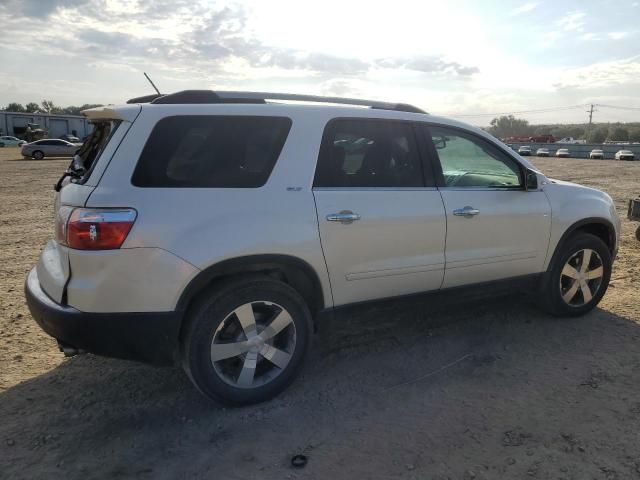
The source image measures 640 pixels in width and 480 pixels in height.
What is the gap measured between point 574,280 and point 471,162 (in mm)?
1479

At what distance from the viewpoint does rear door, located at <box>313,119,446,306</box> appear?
3.35 meters

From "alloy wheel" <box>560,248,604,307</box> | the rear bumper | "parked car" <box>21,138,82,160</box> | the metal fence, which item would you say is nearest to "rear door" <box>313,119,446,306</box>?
the rear bumper

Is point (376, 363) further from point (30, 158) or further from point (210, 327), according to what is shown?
point (30, 158)

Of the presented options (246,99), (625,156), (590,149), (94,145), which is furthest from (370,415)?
(590,149)

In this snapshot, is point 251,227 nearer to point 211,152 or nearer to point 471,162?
point 211,152

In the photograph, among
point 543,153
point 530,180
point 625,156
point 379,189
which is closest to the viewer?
point 379,189

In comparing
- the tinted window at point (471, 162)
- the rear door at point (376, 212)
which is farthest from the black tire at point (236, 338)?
the tinted window at point (471, 162)

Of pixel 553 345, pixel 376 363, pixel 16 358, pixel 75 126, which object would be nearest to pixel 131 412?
pixel 16 358

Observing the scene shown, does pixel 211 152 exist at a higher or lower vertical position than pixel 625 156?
higher

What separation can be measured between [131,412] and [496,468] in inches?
84.0

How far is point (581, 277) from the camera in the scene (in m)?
4.64

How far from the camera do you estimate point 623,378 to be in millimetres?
3578

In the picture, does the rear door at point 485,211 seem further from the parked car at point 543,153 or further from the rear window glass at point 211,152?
the parked car at point 543,153

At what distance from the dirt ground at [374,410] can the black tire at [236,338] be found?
134mm
